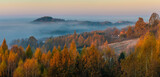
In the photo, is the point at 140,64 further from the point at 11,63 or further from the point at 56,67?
the point at 11,63

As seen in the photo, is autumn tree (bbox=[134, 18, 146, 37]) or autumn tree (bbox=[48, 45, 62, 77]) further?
autumn tree (bbox=[134, 18, 146, 37])

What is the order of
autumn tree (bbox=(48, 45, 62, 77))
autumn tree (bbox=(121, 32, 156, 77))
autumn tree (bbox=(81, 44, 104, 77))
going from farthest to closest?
autumn tree (bbox=(81, 44, 104, 77)), autumn tree (bbox=(48, 45, 62, 77)), autumn tree (bbox=(121, 32, 156, 77))

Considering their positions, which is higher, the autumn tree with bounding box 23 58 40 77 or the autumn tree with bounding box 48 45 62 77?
the autumn tree with bounding box 48 45 62 77

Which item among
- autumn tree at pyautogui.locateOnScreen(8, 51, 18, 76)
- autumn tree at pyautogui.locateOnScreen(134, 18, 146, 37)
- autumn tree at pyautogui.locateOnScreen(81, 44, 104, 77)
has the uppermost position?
autumn tree at pyautogui.locateOnScreen(134, 18, 146, 37)

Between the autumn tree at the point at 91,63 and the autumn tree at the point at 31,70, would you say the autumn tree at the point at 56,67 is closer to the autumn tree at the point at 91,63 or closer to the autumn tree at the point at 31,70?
the autumn tree at the point at 91,63

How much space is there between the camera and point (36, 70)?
2219 centimetres

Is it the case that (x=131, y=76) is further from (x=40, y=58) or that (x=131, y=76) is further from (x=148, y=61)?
(x=40, y=58)

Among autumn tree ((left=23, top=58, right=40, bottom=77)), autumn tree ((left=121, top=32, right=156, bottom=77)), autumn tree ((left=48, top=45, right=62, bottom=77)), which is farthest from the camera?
autumn tree ((left=23, top=58, right=40, bottom=77))

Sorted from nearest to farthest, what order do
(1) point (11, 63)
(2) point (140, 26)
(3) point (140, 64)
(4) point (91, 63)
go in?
(3) point (140, 64), (4) point (91, 63), (1) point (11, 63), (2) point (140, 26)

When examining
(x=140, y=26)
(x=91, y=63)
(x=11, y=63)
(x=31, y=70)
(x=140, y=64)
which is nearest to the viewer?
(x=140, y=64)

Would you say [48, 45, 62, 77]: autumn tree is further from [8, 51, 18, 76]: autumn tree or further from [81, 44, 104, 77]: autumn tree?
[8, 51, 18, 76]: autumn tree

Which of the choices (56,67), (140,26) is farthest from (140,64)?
(140,26)

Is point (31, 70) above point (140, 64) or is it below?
below

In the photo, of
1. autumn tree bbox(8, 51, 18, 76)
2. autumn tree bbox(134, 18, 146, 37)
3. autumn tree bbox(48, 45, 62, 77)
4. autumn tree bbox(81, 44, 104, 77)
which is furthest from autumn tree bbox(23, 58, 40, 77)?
autumn tree bbox(134, 18, 146, 37)
